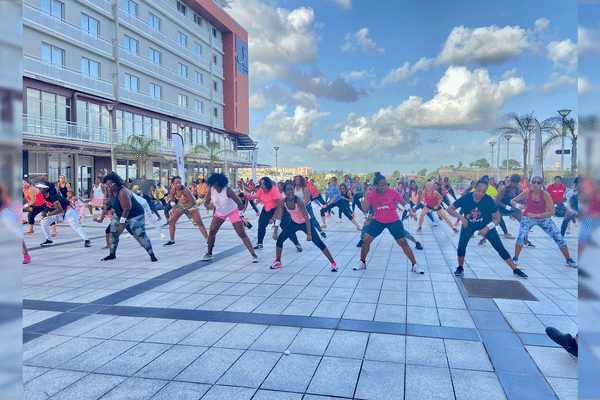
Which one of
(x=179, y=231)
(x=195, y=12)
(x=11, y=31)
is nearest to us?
(x=11, y=31)

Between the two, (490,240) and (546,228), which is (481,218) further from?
(546,228)

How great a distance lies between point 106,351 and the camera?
3.84 m

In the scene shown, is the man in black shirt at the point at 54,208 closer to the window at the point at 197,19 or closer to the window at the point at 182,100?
the window at the point at 182,100

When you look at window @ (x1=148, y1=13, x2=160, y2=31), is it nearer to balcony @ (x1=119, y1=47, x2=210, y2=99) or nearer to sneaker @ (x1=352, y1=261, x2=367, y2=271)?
balcony @ (x1=119, y1=47, x2=210, y2=99)

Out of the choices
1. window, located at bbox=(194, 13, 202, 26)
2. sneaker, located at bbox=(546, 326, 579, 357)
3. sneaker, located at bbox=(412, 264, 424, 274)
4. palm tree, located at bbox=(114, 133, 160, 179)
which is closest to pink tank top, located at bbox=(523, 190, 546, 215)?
sneaker, located at bbox=(412, 264, 424, 274)

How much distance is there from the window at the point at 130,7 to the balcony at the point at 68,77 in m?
6.44

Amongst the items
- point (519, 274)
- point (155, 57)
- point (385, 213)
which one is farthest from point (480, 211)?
point (155, 57)

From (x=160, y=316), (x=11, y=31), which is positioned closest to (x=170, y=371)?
(x=160, y=316)

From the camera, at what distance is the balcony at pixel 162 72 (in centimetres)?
3013

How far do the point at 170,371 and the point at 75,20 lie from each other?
2873cm

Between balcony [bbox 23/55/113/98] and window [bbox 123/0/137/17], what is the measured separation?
21.1ft

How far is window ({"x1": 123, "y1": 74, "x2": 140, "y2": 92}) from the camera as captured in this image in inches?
1195

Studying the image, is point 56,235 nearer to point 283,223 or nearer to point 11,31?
point 283,223

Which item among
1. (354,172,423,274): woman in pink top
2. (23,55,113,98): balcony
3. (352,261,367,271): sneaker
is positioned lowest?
(352,261,367,271): sneaker
